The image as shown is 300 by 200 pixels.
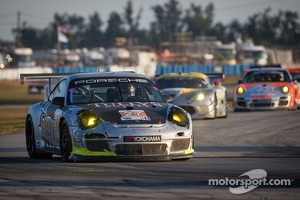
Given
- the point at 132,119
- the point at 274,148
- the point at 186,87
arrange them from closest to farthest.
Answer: the point at 132,119
the point at 274,148
the point at 186,87

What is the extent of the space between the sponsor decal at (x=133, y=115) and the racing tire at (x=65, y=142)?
29.5 inches

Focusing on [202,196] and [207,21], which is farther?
[207,21]

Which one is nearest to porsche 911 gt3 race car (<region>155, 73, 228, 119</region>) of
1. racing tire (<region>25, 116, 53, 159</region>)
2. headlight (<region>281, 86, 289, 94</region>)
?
headlight (<region>281, 86, 289, 94</region>)

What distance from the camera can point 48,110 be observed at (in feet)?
43.4

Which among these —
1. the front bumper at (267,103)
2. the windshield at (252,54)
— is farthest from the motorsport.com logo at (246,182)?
the windshield at (252,54)

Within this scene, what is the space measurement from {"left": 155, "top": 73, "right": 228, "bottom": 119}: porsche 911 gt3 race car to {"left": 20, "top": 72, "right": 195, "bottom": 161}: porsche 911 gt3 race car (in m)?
9.36

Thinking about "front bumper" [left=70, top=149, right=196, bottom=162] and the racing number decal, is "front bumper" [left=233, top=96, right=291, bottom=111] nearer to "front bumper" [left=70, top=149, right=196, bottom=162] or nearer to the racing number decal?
the racing number decal

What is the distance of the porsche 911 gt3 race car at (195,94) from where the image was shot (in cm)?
2277

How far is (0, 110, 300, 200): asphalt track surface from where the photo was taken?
8.62m

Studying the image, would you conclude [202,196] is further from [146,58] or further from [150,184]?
[146,58]

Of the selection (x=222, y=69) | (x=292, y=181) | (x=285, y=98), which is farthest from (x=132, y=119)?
(x=222, y=69)

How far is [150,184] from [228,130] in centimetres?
958

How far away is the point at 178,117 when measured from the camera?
12117mm

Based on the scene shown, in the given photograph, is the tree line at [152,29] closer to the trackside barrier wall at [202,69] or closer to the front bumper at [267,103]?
A: the trackside barrier wall at [202,69]
